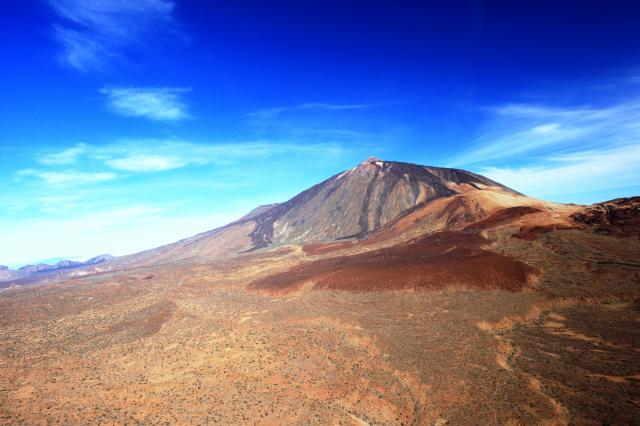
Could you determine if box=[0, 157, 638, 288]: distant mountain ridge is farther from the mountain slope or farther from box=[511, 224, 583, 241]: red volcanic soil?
box=[511, 224, 583, 241]: red volcanic soil

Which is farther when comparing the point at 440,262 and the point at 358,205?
the point at 358,205

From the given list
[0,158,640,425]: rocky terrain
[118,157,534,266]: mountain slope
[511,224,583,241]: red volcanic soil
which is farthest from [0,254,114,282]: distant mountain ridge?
[511,224,583,241]: red volcanic soil

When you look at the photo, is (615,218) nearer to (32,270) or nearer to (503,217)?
(503,217)

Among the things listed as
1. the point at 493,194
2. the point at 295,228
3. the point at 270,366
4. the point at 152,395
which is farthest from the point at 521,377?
the point at 295,228

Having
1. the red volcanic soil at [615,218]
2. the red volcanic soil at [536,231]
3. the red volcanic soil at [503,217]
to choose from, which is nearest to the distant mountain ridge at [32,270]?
the red volcanic soil at [503,217]

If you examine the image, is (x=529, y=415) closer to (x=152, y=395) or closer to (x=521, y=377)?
(x=521, y=377)
